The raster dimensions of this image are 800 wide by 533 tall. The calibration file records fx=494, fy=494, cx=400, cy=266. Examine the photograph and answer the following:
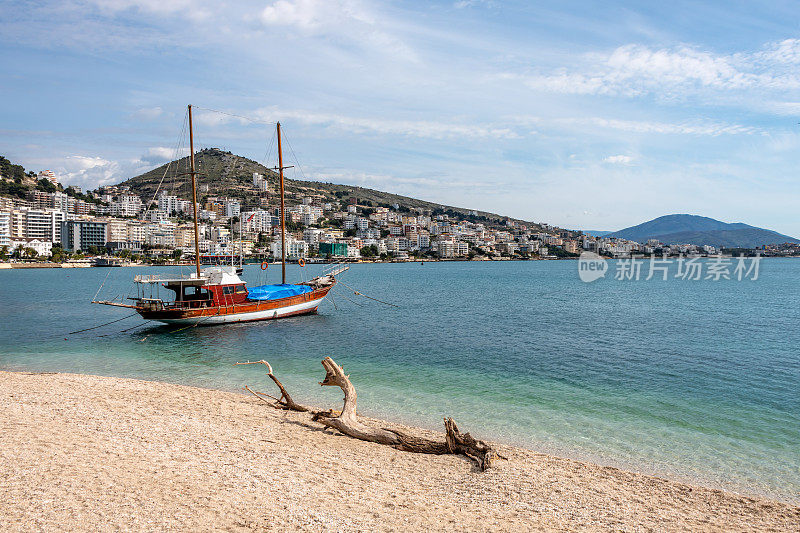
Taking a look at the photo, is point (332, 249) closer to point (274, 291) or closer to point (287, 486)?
point (274, 291)

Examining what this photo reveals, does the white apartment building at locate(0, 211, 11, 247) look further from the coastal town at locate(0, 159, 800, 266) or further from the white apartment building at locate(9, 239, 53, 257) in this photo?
the white apartment building at locate(9, 239, 53, 257)

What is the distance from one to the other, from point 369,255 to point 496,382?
13627 centimetres

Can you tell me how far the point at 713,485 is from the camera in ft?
25.1

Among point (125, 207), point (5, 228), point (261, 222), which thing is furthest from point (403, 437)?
point (125, 207)

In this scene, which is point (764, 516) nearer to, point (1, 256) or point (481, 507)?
point (481, 507)

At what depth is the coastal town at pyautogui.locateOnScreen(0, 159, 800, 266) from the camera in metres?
124

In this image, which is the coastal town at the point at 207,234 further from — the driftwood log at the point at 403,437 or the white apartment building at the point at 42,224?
the driftwood log at the point at 403,437

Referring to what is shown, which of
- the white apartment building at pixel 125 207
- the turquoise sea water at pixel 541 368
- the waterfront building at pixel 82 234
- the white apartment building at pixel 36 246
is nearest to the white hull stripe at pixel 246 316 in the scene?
the turquoise sea water at pixel 541 368

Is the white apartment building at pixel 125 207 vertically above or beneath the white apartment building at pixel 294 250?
above

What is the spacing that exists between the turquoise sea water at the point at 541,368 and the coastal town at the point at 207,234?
73.5m

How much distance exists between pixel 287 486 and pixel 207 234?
146 m

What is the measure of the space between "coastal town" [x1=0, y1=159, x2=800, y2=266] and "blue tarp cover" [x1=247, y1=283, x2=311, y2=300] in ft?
224

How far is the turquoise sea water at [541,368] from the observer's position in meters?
9.45

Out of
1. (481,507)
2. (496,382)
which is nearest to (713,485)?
(481,507)
